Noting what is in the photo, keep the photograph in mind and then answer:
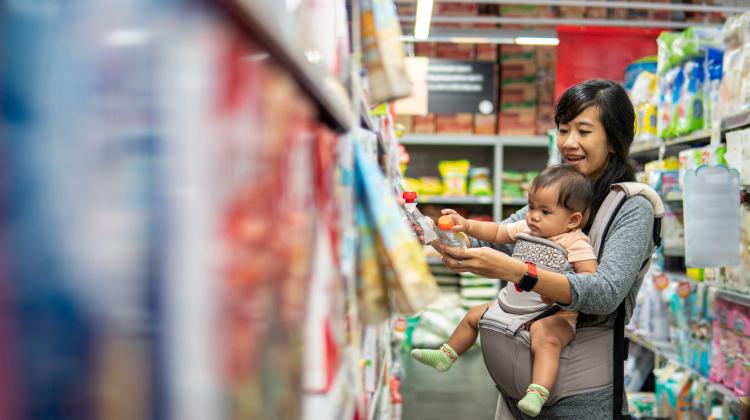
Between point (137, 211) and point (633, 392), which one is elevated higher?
point (137, 211)

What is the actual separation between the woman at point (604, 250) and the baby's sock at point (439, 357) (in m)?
0.21

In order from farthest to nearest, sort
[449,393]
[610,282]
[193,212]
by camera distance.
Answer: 1. [449,393]
2. [610,282]
3. [193,212]

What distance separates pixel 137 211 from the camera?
0.42 meters

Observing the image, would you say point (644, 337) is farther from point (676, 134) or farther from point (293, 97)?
point (293, 97)

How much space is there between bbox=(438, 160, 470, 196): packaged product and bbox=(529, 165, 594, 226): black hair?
488 cm

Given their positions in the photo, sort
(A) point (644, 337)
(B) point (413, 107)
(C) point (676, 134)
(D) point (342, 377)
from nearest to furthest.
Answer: (D) point (342, 377) → (C) point (676, 134) → (A) point (644, 337) → (B) point (413, 107)

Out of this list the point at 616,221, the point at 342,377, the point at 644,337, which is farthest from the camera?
the point at 644,337

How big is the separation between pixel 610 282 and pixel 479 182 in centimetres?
523

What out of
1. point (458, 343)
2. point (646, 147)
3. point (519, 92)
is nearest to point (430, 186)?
point (519, 92)

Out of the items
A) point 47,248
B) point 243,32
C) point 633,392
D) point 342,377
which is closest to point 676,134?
Result: point 633,392

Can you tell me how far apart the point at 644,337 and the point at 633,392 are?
0.45m

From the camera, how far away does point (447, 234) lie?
1727 mm

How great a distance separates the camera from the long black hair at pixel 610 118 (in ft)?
5.80

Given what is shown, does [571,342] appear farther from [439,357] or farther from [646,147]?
[646,147]
